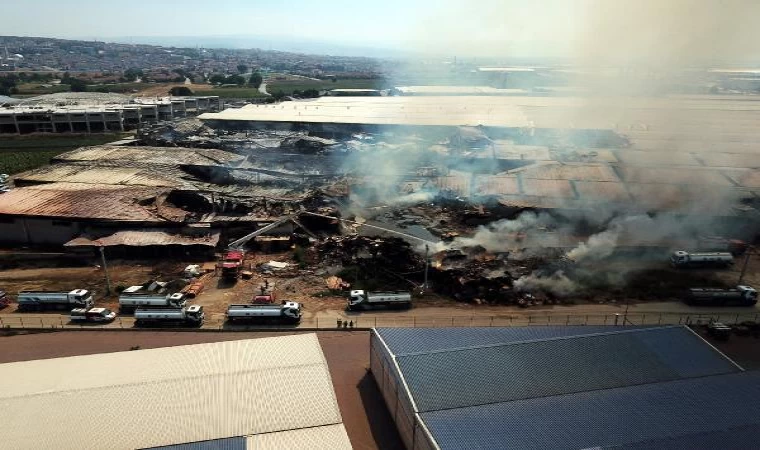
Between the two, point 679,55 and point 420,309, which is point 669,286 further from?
point 679,55

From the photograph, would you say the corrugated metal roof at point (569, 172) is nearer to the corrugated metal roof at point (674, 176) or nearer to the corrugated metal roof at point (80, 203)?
the corrugated metal roof at point (674, 176)

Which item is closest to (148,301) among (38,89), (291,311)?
(291,311)

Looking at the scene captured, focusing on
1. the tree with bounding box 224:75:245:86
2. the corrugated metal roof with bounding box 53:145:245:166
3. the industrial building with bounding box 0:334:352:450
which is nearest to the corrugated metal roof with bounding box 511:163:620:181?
the corrugated metal roof with bounding box 53:145:245:166

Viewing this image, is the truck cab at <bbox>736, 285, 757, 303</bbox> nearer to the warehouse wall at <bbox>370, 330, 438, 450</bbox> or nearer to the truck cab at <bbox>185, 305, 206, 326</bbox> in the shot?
the warehouse wall at <bbox>370, 330, 438, 450</bbox>

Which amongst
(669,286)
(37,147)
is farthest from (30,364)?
(37,147)

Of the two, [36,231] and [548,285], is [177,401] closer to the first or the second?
[548,285]

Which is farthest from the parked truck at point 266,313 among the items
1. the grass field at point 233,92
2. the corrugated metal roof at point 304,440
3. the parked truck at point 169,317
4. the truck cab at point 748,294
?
the grass field at point 233,92
